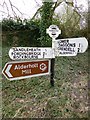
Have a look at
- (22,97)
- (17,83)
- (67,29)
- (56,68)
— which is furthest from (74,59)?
(22,97)

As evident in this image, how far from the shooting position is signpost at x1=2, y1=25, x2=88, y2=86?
392cm

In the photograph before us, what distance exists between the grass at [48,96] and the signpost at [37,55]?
0.58m

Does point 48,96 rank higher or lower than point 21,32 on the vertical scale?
lower

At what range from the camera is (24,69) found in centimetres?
400

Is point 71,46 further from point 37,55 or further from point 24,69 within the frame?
point 24,69

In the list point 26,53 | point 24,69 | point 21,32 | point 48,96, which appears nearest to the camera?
point 24,69

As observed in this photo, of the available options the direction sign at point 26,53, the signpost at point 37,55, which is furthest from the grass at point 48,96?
the direction sign at point 26,53

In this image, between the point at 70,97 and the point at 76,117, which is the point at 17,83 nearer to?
the point at 70,97

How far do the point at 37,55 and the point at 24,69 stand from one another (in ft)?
1.30

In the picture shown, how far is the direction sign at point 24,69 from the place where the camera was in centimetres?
385

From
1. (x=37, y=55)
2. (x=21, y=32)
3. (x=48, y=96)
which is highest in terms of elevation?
(x=21, y=32)

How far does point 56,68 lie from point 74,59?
122 centimetres

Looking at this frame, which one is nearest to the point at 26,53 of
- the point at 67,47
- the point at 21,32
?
the point at 67,47

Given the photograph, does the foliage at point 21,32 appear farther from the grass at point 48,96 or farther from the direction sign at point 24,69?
the direction sign at point 24,69
